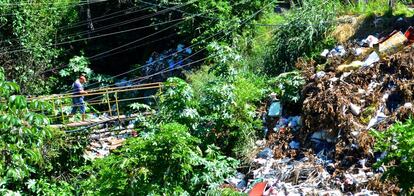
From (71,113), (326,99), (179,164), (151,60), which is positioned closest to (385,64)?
(326,99)

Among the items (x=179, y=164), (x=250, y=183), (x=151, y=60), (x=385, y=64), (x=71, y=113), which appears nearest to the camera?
(x=179, y=164)

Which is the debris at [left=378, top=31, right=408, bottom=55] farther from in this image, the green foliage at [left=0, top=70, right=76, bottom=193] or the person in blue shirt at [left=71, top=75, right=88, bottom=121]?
the green foliage at [left=0, top=70, right=76, bottom=193]

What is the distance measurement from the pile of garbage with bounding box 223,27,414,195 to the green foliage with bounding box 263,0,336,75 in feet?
4.49

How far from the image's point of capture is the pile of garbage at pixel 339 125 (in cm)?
1122

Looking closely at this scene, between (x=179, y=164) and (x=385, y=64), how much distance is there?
5051 mm

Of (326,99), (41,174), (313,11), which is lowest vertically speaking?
(41,174)

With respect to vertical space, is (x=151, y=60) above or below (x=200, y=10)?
below

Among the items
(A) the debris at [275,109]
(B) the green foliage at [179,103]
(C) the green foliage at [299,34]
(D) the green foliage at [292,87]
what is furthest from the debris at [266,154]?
(C) the green foliage at [299,34]

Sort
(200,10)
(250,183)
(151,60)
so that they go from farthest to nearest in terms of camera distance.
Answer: (151,60) < (200,10) < (250,183)

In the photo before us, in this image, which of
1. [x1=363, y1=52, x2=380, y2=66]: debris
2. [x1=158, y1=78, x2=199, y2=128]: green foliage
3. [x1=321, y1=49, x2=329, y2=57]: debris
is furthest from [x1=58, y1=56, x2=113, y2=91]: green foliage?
[x1=363, y1=52, x2=380, y2=66]: debris

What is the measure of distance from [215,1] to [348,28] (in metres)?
4.98

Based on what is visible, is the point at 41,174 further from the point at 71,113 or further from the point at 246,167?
the point at 246,167

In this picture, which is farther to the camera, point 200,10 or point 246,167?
point 200,10

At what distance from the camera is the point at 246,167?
41.4ft
